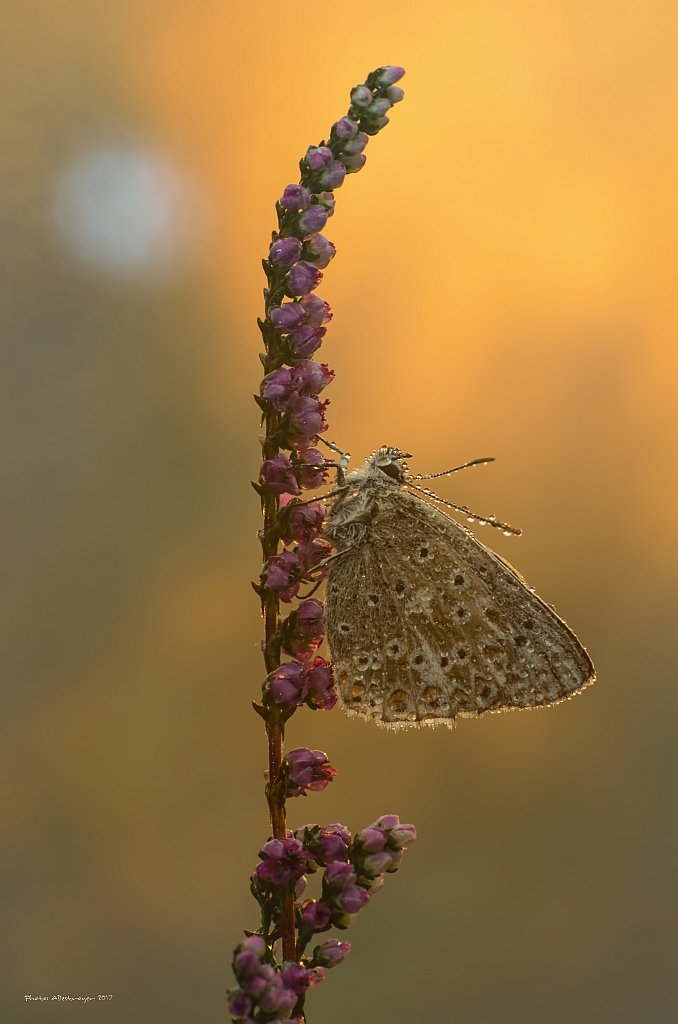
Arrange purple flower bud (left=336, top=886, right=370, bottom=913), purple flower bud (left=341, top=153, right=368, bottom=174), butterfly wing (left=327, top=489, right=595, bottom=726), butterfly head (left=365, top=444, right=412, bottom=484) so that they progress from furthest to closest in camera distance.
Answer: butterfly head (left=365, top=444, right=412, bottom=484), butterfly wing (left=327, top=489, right=595, bottom=726), purple flower bud (left=341, top=153, right=368, bottom=174), purple flower bud (left=336, top=886, right=370, bottom=913)

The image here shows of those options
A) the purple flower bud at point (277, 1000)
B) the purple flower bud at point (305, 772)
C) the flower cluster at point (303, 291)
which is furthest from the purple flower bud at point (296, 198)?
the purple flower bud at point (277, 1000)

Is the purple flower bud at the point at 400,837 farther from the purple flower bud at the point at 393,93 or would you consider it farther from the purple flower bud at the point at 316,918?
the purple flower bud at the point at 393,93

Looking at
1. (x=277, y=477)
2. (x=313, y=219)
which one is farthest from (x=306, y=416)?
(x=313, y=219)

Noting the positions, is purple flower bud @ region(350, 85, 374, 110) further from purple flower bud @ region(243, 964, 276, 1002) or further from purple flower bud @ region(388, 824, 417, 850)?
→ purple flower bud @ region(243, 964, 276, 1002)

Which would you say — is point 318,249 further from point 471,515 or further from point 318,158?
point 471,515

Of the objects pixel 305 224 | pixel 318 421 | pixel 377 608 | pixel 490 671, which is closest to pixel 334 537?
pixel 377 608

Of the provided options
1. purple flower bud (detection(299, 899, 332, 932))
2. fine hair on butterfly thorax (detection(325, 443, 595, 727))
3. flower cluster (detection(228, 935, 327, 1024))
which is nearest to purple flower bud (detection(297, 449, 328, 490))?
fine hair on butterfly thorax (detection(325, 443, 595, 727))
